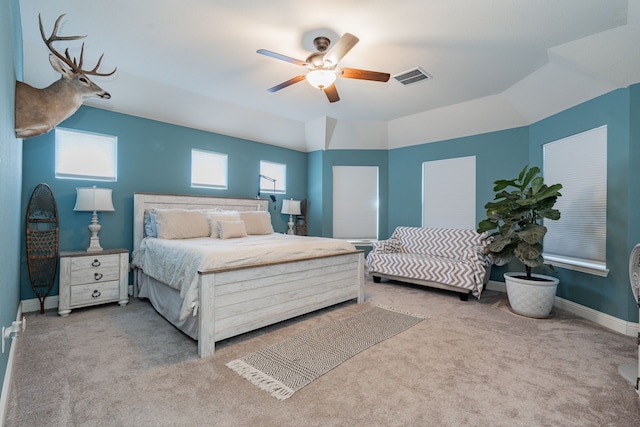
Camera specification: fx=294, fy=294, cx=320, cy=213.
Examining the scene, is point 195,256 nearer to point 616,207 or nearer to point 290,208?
point 290,208

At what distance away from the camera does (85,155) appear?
3.62 m

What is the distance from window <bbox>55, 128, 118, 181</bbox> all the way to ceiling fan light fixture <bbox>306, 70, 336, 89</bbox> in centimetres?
282

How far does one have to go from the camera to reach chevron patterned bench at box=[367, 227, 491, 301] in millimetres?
3807

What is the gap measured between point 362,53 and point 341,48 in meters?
0.74

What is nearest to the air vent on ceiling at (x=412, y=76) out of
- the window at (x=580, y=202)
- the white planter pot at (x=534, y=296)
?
the window at (x=580, y=202)

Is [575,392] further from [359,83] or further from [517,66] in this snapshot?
[359,83]

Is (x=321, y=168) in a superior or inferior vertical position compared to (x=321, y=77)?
inferior

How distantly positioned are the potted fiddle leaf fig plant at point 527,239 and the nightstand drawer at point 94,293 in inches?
175

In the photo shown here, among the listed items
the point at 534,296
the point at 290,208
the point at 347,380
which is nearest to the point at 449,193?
the point at 534,296

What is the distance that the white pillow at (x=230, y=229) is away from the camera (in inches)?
147

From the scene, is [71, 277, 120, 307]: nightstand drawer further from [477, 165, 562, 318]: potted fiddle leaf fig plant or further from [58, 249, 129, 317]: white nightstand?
[477, 165, 562, 318]: potted fiddle leaf fig plant

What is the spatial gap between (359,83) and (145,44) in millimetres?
2414

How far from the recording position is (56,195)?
3.40 metres

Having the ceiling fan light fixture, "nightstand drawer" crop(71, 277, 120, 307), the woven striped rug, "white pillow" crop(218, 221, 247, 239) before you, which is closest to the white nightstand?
"nightstand drawer" crop(71, 277, 120, 307)
